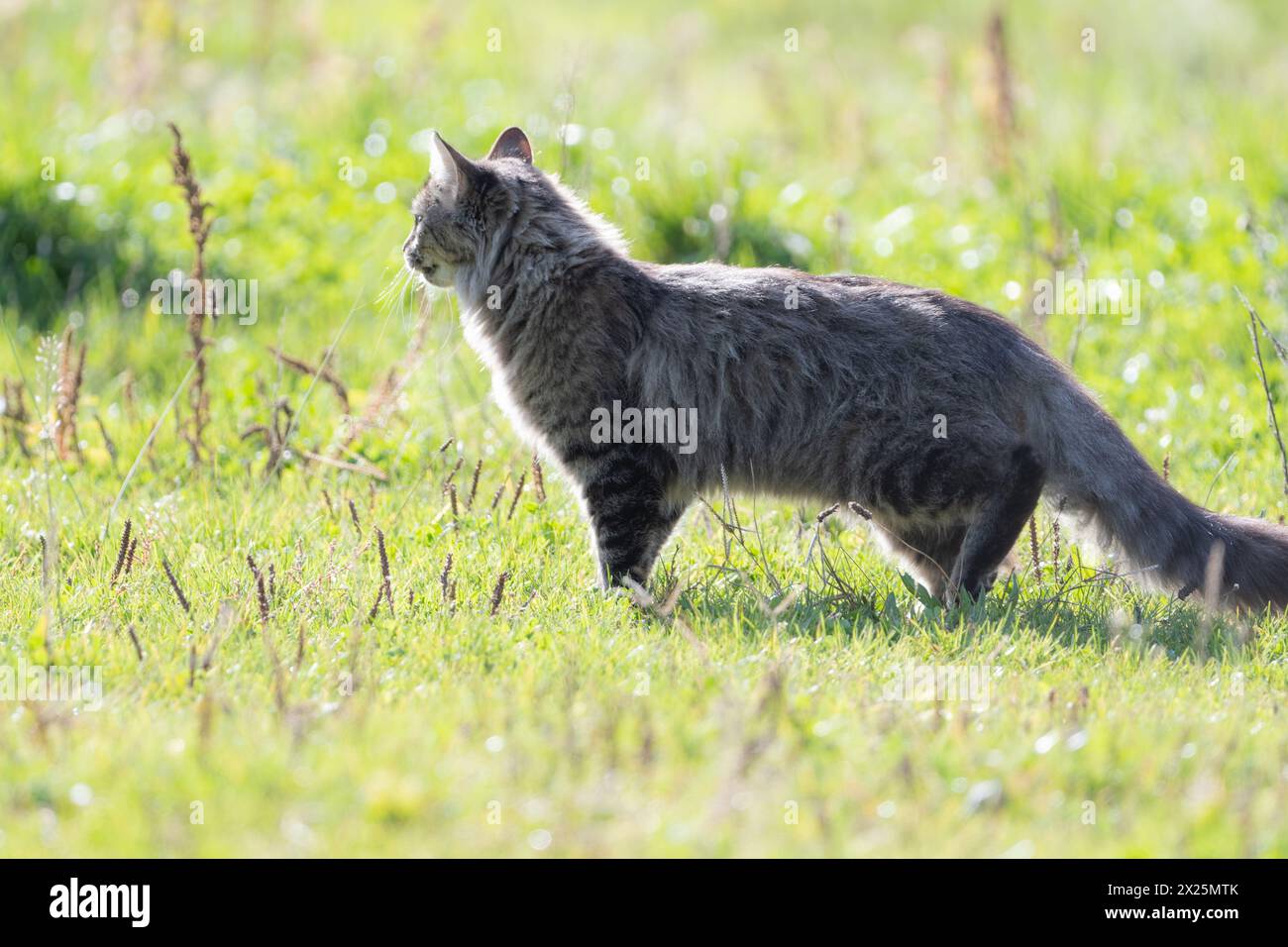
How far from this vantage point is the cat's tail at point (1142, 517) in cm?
468

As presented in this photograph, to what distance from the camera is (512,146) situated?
5770mm

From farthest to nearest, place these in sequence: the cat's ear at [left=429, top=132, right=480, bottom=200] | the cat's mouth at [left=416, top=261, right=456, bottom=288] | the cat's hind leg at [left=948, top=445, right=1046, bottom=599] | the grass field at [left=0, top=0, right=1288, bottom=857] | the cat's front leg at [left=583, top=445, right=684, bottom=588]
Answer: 1. the cat's mouth at [left=416, top=261, right=456, bottom=288]
2. the cat's ear at [left=429, top=132, right=480, bottom=200]
3. the cat's front leg at [left=583, top=445, right=684, bottom=588]
4. the cat's hind leg at [left=948, top=445, right=1046, bottom=599]
5. the grass field at [left=0, top=0, right=1288, bottom=857]

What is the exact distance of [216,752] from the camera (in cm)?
325

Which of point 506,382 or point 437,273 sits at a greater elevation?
point 437,273

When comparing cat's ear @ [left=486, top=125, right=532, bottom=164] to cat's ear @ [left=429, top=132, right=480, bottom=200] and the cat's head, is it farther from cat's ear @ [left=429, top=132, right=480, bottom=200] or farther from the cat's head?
cat's ear @ [left=429, top=132, right=480, bottom=200]

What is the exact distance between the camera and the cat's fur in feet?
15.5

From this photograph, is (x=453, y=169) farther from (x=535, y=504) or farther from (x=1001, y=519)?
(x=1001, y=519)

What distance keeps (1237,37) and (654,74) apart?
21.7 feet

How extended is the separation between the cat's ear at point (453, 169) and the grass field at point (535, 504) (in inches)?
28.8

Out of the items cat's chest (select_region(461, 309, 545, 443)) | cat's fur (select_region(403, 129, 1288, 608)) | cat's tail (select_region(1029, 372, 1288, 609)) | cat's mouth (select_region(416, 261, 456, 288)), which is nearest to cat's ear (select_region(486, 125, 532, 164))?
cat's fur (select_region(403, 129, 1288, 608))

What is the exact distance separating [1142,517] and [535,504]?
2281 mm

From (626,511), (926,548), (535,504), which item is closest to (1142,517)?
(926,548)

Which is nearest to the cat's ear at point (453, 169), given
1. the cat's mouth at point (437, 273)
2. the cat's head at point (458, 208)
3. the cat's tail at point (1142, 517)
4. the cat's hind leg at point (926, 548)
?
the cat's head at point (458, 208)

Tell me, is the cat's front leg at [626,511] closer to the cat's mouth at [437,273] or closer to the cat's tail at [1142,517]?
the cat's mouth at [437,273]
